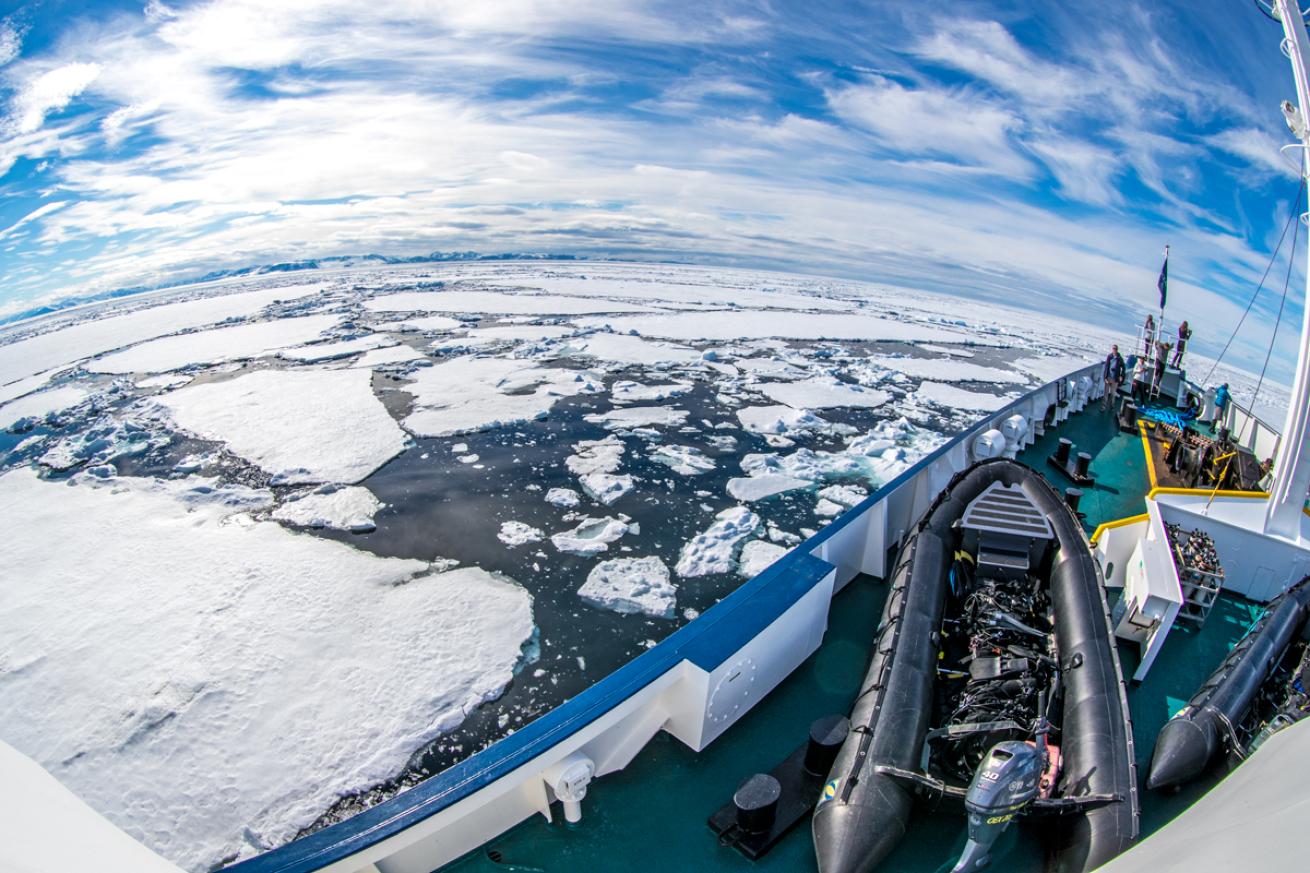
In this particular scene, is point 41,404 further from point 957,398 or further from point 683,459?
point 957,398

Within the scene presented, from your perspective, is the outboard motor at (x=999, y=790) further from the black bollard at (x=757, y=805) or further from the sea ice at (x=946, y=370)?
the sea ice at (x=946, y=370)

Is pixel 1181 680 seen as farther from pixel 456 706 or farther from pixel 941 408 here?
pixel 941 408

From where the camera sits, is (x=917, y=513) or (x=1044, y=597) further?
(x=917, y=513)

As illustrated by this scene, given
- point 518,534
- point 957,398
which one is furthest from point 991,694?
point 957,398

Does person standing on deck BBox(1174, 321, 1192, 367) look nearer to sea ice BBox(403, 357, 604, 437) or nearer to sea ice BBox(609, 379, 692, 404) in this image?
sea ice BBox(609, 379, 692, 404)

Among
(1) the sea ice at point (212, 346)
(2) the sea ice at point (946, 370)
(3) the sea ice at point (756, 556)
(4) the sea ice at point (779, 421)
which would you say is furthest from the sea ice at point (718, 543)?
(1) the sea ice at point (212, 346)

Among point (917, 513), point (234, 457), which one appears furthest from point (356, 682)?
point (917, 513)
